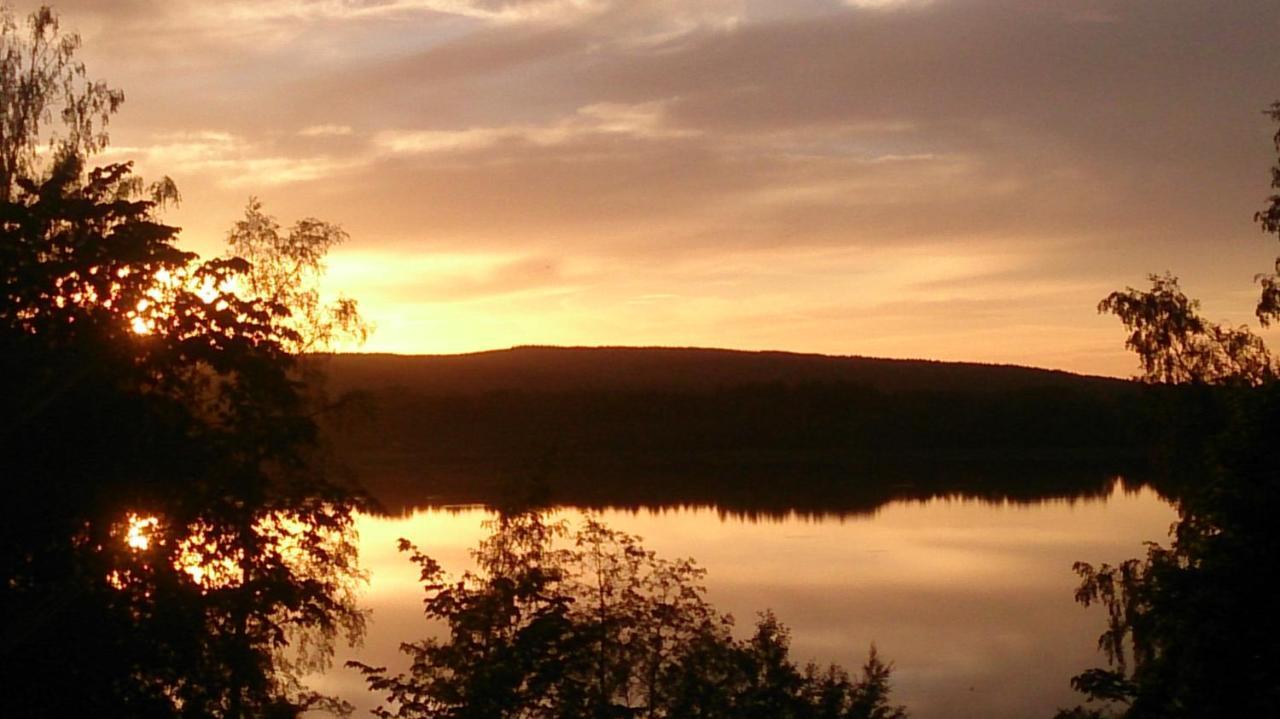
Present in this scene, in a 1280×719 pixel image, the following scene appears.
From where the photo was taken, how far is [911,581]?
49.3 m

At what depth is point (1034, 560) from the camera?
178 ft

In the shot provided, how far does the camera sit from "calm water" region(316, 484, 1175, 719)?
33562 mm

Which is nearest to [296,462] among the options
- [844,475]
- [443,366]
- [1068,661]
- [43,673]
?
[43,673]

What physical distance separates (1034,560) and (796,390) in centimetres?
5803

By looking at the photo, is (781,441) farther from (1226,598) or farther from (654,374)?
(1226,598)

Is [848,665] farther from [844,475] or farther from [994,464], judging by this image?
[994,464]

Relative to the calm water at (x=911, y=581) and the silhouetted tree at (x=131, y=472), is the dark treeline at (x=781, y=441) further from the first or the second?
the silhouetted tree at (x=131, y=472)

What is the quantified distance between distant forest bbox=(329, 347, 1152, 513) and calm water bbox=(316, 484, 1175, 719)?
38.9 feet

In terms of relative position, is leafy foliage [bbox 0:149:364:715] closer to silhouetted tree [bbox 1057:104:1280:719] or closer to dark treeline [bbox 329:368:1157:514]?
silhouetted tree [bbox 1057:104:1280:719]

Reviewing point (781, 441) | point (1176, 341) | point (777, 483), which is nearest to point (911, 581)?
point (1176, 341)

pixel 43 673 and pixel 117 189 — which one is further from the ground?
pixel 117 189

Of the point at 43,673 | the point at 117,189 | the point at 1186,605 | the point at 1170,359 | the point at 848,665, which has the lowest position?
the point at 848,665

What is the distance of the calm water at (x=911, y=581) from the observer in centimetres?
3356

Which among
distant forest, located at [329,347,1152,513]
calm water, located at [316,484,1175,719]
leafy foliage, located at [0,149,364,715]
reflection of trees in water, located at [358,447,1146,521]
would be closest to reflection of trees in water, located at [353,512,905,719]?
leafy foliage, located at [0,149,364,715]
